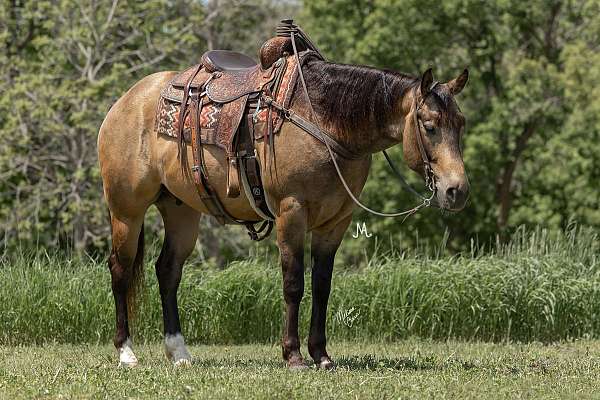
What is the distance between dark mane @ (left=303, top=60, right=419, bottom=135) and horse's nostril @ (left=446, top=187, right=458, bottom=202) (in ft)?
2.33

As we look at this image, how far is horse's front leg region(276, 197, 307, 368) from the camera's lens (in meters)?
7.60

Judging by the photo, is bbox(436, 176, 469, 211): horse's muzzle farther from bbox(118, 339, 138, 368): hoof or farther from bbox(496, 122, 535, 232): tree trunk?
bbox(496, 122, 535, 232): tree trunk

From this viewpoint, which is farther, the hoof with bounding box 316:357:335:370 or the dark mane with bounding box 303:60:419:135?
the hoof with bounding box 316:357:335:370

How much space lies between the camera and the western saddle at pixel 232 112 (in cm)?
792

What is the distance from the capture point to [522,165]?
2934 centimetres

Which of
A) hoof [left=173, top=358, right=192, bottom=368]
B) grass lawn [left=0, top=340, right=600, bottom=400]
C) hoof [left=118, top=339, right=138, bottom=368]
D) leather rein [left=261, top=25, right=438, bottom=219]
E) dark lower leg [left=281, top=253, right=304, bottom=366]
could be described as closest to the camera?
grass lawn [left=0, top=340, right=600, bottom=400]

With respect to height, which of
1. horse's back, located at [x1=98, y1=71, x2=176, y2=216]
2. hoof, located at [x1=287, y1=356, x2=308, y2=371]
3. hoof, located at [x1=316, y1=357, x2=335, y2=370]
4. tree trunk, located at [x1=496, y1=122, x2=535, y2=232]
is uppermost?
horse's back, located at [x1=98, y1=71, x2=176, y2=216]

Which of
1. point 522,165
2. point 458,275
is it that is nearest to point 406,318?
point 458,275

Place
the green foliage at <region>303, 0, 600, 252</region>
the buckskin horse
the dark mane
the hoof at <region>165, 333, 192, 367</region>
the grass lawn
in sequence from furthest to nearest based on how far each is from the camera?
the green foliage at <region>303, 0, 600, 252</region>
the hoof at <region>165, 333, 192, 367</region>
the dark mane
the buckskin horse
the grass lawn

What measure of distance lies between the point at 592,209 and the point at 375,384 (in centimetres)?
2098

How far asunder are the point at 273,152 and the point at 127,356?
2069 millimetres

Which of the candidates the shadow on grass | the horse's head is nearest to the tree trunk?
the shadow on grass

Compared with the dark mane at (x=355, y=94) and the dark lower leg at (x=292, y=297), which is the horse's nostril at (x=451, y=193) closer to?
the dark mane at (x=355, y=94)

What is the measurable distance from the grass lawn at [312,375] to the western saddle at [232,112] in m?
1.30
